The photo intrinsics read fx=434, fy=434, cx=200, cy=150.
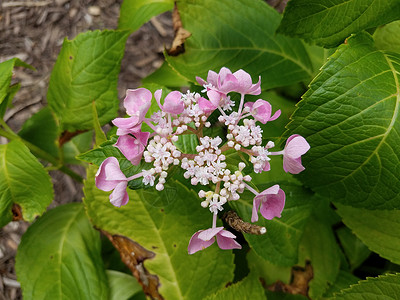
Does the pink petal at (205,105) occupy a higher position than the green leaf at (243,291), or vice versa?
the pink petal at (205,105)

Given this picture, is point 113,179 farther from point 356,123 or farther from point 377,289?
point 377,289

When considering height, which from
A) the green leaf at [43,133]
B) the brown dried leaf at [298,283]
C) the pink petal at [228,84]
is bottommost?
the brown dried leaf at [298,283]

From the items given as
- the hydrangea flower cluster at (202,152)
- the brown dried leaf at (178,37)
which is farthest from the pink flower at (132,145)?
the brown dried leaf at (178,37)

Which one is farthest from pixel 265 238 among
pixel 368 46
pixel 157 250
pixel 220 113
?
pixel 368 46

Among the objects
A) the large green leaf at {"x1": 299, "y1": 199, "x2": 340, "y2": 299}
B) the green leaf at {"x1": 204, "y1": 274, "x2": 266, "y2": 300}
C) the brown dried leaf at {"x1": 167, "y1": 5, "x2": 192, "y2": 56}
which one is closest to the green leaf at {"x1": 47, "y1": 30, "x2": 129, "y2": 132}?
the brown dried leaf at {"x1": 167, "y1": 5, "x2": 192, "y2": 56}

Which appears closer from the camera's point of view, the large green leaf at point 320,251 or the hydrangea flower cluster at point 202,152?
the hydrangea flower cluster at point 202,152

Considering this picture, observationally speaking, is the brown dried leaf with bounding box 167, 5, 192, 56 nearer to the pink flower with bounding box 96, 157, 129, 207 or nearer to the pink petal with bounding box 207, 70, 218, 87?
the pink petal with bounding box 207, 70, 218, 87

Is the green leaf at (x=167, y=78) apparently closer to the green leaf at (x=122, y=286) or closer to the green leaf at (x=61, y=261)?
the green leaf at (x=61, y=261)
